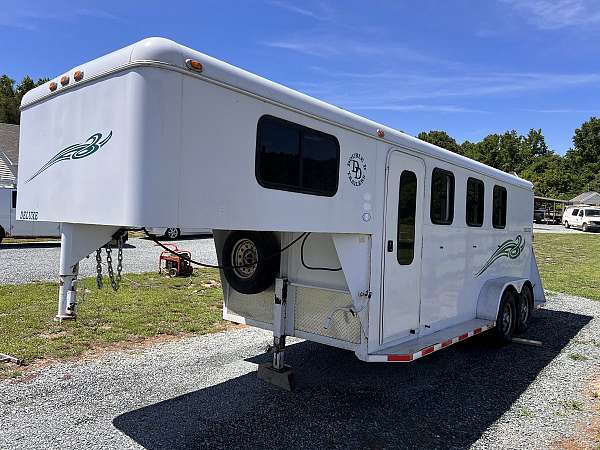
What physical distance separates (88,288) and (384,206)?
7.05 metres

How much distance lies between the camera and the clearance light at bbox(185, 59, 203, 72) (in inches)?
118

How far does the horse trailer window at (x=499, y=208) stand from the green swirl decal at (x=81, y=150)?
5477 millimetres

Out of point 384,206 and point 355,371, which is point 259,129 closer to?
point 384,206

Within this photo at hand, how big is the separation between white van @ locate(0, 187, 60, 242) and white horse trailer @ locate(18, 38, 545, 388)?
13.5m

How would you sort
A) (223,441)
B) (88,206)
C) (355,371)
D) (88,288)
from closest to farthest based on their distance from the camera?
(88,206) → (223,441) → (355,371) → (88,288)

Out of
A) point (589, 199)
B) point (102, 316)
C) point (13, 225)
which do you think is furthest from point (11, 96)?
point (589, 199)

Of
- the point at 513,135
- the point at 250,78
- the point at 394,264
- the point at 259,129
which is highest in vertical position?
the point at 513,135

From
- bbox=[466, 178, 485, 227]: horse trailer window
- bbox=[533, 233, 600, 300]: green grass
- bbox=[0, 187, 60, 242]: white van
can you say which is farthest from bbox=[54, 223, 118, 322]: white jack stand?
bbox=[0, 187, 60, 242]: white van

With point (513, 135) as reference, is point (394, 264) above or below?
below

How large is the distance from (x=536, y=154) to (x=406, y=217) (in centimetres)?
7145

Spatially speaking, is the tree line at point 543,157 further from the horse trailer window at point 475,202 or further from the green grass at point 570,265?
the horse trailer window at point 475,202

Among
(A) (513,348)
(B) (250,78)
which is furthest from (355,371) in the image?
(B) (250,78)

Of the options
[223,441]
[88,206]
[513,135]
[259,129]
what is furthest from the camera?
[513,135]

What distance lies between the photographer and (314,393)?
16.1ft
